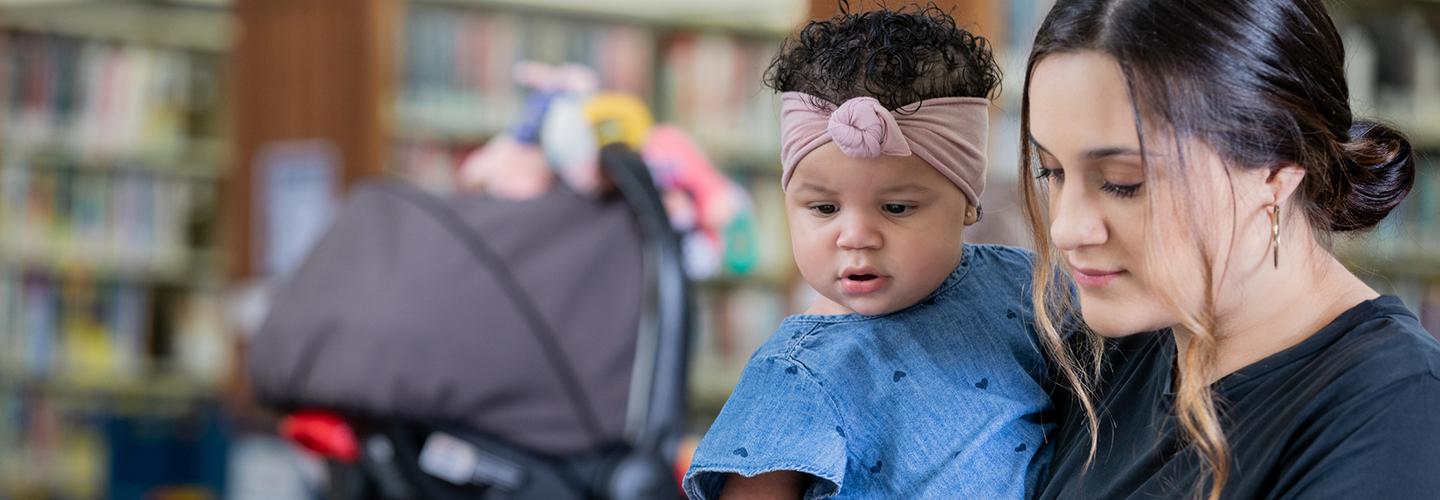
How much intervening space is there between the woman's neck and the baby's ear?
0.39 feet

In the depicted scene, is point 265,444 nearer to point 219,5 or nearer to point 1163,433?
point 219,5

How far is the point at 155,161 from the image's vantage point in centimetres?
475

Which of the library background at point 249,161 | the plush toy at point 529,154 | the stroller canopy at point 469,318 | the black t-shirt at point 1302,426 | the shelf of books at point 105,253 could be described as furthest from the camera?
the shelf of books at point 105,253

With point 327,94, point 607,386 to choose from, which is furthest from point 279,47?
point 607,386

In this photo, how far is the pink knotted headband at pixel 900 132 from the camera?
0.74m

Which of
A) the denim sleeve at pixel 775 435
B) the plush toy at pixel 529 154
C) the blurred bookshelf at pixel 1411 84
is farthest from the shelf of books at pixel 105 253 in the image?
the denim sleeve at pixel 775 435

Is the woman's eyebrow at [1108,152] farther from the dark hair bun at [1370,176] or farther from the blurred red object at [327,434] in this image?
the blurred red object at [327,434]

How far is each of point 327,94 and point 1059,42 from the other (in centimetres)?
322

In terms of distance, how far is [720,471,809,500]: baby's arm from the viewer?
2.53ft

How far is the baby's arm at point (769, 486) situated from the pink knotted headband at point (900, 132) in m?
0.15

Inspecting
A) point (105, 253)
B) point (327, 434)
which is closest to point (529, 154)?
point (327, 434)

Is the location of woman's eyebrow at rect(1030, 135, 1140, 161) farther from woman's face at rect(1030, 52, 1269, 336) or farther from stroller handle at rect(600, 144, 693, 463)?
stroller handle at rect(600, 144, 693, 463)

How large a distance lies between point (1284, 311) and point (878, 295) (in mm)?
206

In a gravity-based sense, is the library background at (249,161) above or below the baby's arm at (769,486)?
below
